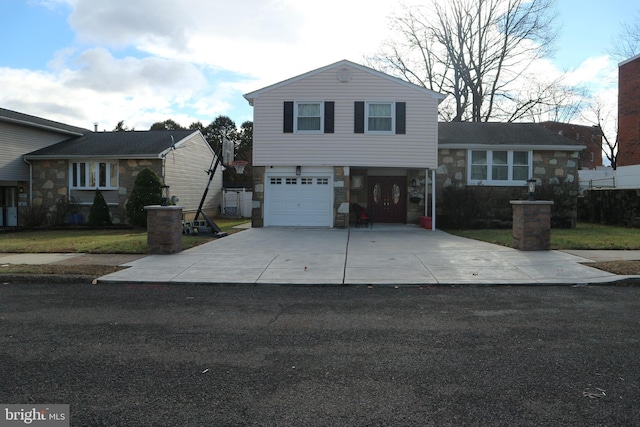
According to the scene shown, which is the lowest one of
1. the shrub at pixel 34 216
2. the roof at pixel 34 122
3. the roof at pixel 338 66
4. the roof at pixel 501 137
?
the shrub at pixel 34 216

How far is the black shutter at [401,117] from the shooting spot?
1850 cm

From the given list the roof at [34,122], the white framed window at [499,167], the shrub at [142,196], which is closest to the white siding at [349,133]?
the white framed window at [499,167]

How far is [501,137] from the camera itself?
20781mm

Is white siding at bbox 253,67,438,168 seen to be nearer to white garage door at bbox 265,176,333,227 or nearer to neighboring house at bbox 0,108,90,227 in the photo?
white garage door at bbox 265,176,333,227

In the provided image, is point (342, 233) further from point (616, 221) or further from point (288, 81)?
point (616, 221)

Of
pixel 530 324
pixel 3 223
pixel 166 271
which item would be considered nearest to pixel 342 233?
pixel 166 271

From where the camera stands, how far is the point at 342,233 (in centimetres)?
1669

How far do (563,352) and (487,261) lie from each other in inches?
225

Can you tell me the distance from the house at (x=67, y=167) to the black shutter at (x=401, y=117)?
10069mm

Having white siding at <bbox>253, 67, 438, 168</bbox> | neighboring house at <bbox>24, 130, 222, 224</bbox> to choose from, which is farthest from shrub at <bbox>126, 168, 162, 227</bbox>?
white siding at <bbox>253, 67, 438, 168</bbox>

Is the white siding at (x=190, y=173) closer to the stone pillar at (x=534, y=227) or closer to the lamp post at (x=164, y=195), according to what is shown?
the lamp post at (x=164, y=195)

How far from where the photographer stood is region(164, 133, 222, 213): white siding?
2269cm

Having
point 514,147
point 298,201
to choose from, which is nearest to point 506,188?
point 514,147

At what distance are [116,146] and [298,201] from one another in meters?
10.3
